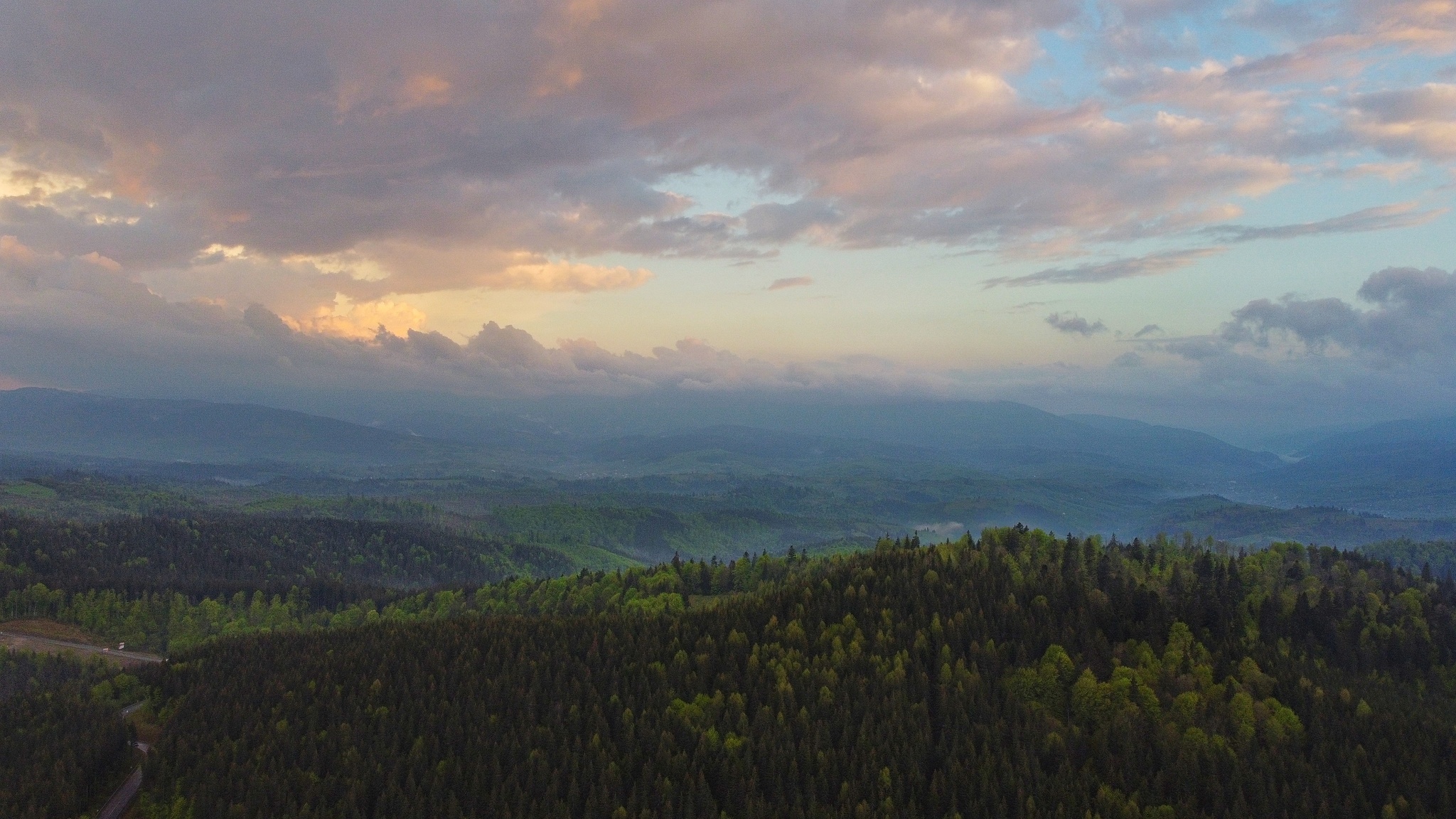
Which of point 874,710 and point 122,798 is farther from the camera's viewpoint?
point 874,710

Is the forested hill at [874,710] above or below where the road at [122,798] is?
above

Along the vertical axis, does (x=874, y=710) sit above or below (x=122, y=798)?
above

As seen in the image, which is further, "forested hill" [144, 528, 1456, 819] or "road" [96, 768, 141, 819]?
"road" [96, 768, 141, 819]

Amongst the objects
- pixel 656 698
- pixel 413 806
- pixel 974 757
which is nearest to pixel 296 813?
pixel 413 806

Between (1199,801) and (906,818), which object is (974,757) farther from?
(1199,801)

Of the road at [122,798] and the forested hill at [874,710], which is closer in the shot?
the forested hill at [874,710]

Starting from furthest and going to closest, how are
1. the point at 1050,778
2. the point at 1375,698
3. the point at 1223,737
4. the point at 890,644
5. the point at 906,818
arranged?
the point at 890,644 < the point at 1375,698 < the point at 1223,737 < the point at 1050,778 < the point at 906,818

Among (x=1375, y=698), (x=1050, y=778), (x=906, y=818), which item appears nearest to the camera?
(x=906, y=818)

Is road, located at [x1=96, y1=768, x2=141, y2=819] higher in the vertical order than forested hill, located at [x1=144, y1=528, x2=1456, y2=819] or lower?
lower
